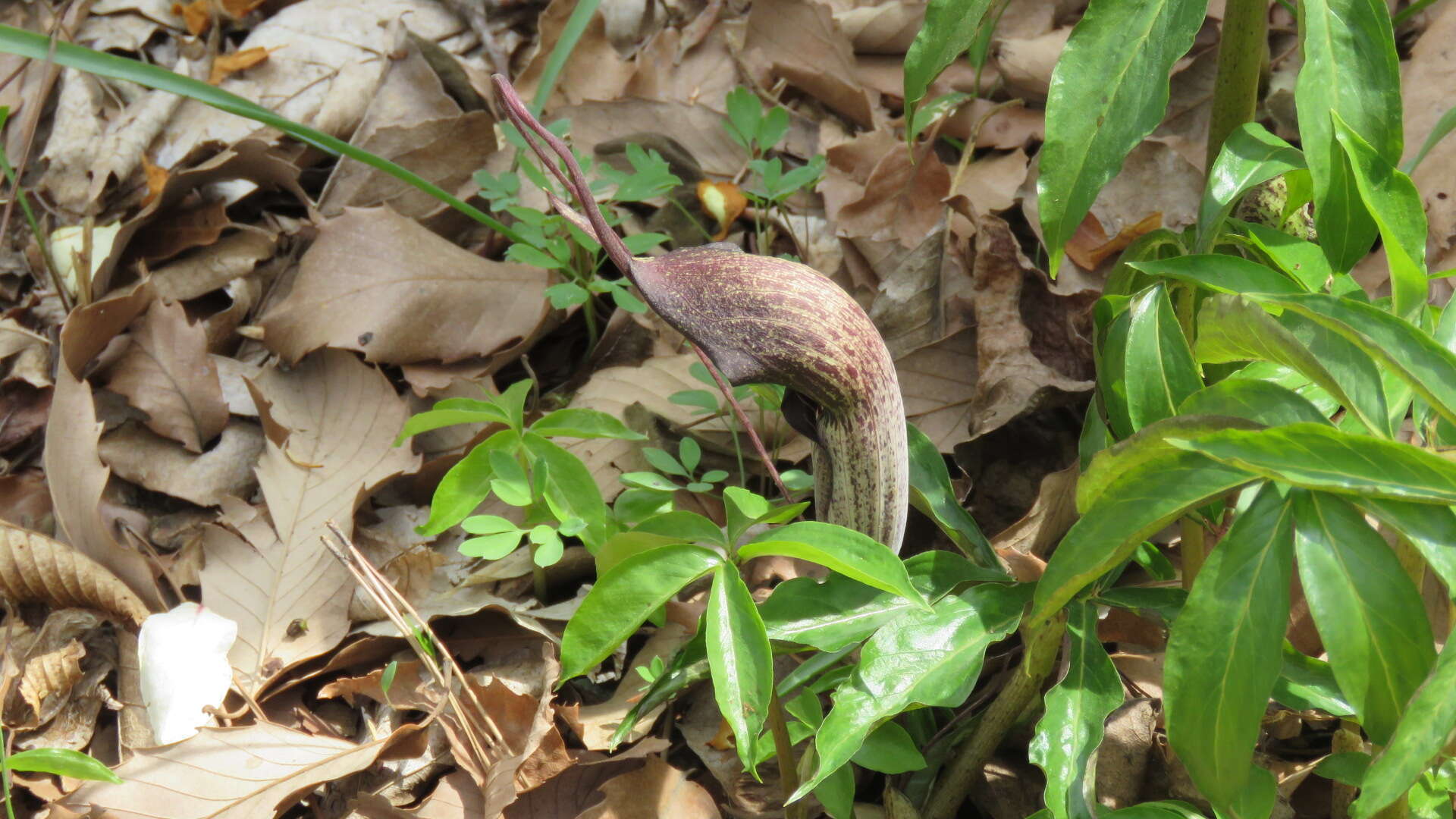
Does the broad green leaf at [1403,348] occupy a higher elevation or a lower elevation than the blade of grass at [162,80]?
higher

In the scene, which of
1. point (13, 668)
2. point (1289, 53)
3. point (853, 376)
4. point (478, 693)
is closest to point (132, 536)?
point (13, 668)

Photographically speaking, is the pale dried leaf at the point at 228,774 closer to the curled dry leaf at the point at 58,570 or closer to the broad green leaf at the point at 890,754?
the curled dry leaf at the point at 58,570

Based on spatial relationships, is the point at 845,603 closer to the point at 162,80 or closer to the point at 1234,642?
the point at 1234,642

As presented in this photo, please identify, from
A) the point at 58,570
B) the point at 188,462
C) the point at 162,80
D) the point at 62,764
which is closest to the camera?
the point at 62,764

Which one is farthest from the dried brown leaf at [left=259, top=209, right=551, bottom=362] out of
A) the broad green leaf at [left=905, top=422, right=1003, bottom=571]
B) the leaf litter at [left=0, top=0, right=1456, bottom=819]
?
the broad green leaf at [left=905, top=422, right=1003, bottom=571]

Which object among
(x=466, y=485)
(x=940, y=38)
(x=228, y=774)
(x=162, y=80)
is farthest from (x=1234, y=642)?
(x=162, y=80)

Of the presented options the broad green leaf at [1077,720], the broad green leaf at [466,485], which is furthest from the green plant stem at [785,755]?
the broad green leaf at [466,485]
